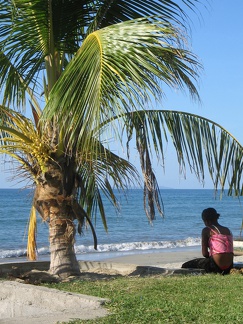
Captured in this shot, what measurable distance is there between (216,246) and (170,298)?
8.85ft

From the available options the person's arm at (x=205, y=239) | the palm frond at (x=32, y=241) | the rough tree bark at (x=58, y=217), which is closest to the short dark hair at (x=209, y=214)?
the person's arm at (x=205, y=239)

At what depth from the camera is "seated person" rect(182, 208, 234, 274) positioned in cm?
886

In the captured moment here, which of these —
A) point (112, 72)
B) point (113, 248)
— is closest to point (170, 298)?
point (112, 72)

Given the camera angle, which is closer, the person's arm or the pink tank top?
the pink tank top

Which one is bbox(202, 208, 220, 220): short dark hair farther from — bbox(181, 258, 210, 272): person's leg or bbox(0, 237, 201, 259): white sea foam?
bbox(0, 237, 201, 259): white sea foam

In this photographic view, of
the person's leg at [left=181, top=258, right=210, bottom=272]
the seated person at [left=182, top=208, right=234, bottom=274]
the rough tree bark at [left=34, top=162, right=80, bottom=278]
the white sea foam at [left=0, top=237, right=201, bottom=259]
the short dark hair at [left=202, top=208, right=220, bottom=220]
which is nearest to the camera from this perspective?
the rough tree bark at [left=34, top=162, right=80, bottom=278]

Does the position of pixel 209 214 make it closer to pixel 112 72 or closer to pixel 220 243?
pixel 220 243

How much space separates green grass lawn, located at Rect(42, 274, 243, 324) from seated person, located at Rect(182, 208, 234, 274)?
0.74m

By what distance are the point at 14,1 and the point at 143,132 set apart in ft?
7.70

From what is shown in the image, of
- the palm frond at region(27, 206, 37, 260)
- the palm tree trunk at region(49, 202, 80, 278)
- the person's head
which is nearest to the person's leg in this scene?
the person's head

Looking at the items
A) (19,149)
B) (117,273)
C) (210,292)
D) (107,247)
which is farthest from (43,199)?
(107,247)

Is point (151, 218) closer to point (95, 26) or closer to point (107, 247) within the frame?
point (95, 26)

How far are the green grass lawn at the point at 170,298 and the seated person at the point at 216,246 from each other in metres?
0.74

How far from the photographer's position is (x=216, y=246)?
890 centimetres
